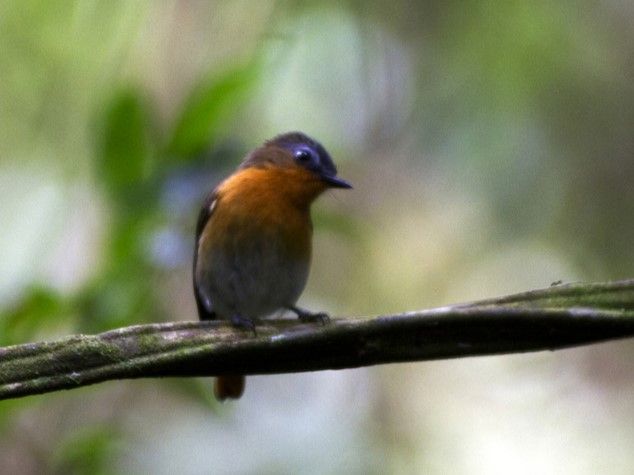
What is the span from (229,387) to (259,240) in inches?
24.3

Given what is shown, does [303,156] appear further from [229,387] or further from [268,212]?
[229,387]

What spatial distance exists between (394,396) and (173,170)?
3.29 metres

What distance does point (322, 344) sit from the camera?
1772 mm

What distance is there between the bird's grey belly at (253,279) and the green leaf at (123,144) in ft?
3.85

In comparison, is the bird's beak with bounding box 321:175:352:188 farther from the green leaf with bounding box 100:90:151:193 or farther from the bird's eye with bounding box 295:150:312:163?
the green leaf with bounding box 100:90:151:193

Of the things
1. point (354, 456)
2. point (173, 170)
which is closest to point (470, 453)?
point (354, 456)

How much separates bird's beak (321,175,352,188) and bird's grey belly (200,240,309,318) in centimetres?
32

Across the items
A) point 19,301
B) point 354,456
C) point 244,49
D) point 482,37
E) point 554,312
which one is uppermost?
point 482,37

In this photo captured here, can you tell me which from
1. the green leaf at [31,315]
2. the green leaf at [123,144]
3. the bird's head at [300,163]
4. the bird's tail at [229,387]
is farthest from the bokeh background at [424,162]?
the green leaf at [31,315]

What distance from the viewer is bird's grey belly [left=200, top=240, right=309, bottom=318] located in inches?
157

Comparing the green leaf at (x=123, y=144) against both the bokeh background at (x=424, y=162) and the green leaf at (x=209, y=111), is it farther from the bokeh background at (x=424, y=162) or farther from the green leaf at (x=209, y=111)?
the bokeh background at (x=424, y=162)

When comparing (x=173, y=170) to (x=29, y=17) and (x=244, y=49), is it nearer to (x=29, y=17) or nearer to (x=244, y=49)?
(x=244, y=49)

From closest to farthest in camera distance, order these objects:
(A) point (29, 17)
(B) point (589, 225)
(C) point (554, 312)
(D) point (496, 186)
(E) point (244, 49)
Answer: (C) point (554, 312), (E) point (244, 49), (A) point (29, 17), (D) point (496, 186), (B) point (589, 225)

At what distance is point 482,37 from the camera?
5793 mm
